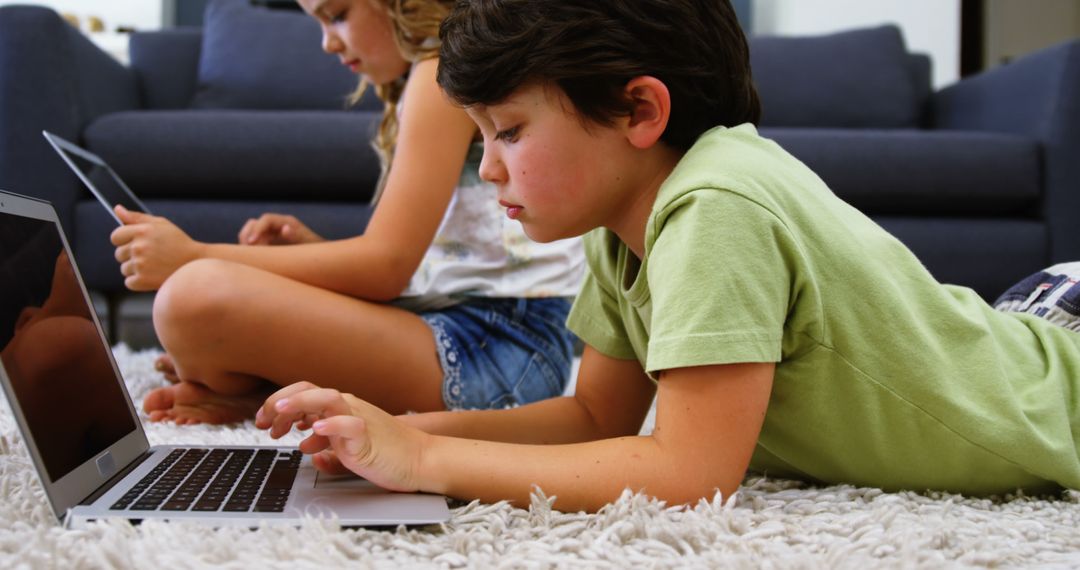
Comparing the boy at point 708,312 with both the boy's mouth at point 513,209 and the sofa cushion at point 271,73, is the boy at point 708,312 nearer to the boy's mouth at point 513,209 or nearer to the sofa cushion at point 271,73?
the boy's mouth at point 513,209

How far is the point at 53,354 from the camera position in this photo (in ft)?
1.74

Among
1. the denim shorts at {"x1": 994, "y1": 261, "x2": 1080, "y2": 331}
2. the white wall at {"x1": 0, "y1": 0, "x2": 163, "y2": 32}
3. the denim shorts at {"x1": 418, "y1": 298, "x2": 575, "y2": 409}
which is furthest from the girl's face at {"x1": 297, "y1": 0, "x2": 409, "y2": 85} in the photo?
the white wall at {"x1": 0, "y1": 0, "x2": 163, "y2": 32}

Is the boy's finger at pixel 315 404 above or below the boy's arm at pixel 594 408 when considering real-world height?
above

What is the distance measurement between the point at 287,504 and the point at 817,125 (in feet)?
6.24

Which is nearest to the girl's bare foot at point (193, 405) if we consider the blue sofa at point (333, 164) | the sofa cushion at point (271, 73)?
the blue sofa at point (333, 164)

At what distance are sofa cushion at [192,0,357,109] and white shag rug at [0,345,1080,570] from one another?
160 centimetres

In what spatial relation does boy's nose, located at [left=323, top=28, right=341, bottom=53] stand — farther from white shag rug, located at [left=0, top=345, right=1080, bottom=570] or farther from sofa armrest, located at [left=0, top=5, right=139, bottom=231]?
sofa armrest, located at [left=0, top=5, right=139, bottom=231]

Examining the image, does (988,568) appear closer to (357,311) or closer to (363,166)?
(357,311)

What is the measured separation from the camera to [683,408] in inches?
20.2

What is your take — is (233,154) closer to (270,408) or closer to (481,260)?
(481,260)

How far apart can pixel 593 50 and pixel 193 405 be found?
59cm

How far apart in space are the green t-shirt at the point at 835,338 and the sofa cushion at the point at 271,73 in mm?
1563

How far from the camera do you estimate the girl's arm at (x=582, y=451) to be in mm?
511

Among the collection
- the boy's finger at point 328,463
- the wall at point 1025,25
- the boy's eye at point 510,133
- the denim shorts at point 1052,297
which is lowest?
the wall at point 1025,25
